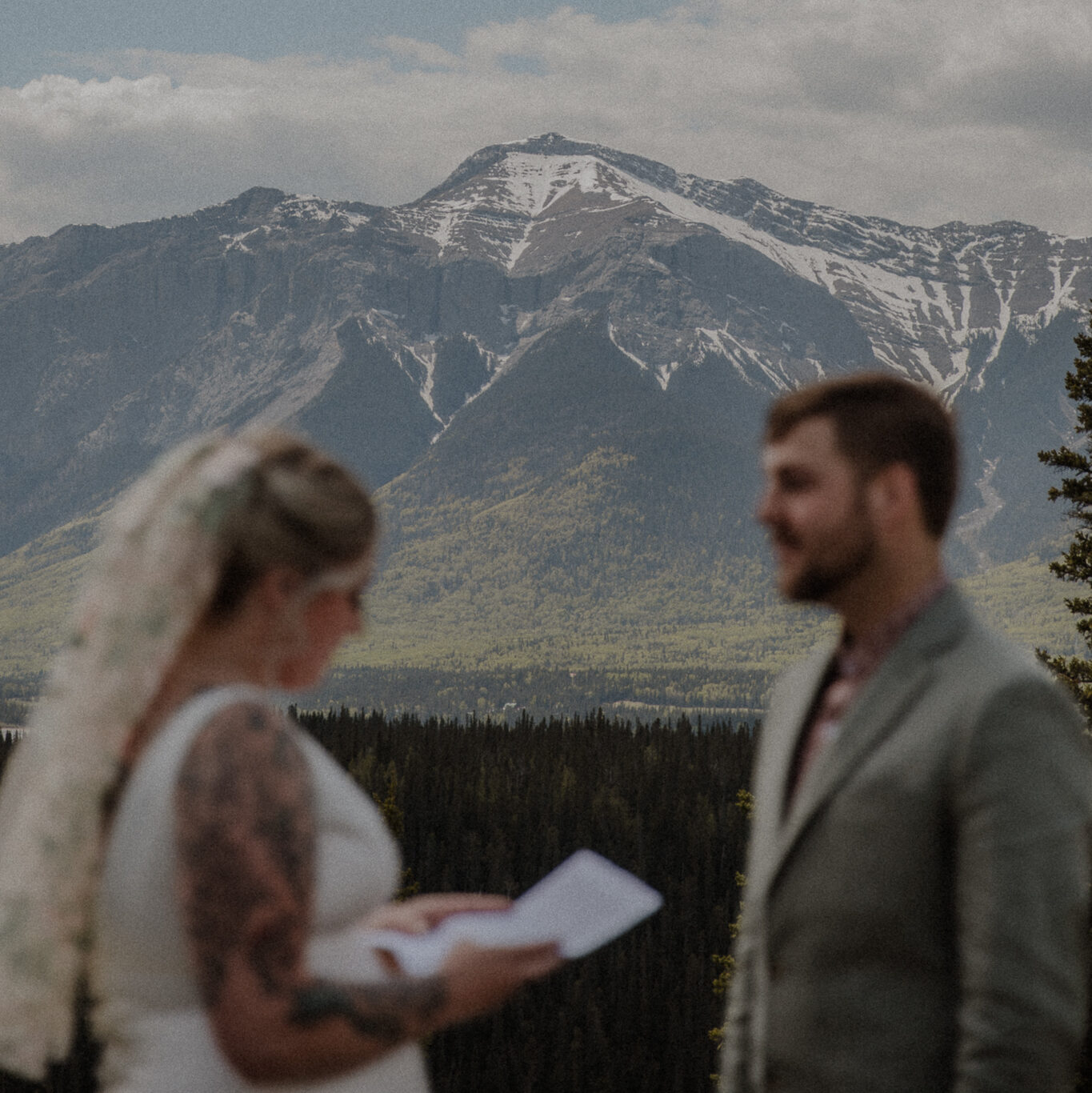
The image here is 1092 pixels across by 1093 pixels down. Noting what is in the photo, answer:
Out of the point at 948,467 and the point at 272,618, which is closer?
the point at 272,618

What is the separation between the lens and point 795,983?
218 cm

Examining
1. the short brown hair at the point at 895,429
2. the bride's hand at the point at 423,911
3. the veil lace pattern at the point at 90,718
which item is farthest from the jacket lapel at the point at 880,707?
the veil lace pattern at the point at 90,718

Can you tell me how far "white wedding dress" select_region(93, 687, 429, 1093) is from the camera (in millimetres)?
1889

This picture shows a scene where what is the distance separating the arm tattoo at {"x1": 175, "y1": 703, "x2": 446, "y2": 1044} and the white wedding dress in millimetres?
51

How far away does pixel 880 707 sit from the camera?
83.9 inches

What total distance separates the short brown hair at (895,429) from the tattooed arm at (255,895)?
3.32 ft

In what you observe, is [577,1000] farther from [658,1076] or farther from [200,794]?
[200,794]

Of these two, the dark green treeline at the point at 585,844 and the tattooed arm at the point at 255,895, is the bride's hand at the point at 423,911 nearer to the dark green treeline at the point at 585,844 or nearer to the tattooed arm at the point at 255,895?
the tattooed arm at the point at 255,895

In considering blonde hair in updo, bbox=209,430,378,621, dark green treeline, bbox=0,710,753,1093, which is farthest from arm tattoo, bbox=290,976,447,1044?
dark green treeline, bbox=0,710,753,1093

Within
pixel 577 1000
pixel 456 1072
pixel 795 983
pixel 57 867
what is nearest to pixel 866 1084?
pixel 795 983

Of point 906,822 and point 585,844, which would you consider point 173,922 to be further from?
point 585,844

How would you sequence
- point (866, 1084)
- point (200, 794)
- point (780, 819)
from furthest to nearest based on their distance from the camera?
point (780, 819)
point (866, 1084)
point (200, 794)

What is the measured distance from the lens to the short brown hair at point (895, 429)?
2160 millimetres

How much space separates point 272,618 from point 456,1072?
20.1ft
